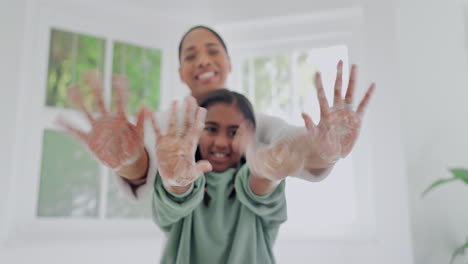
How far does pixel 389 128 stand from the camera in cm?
133

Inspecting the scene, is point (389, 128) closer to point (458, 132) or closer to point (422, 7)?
point (458, 132)

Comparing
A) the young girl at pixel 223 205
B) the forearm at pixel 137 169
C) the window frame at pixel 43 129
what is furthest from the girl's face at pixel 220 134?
the window frame at pixel 43 129

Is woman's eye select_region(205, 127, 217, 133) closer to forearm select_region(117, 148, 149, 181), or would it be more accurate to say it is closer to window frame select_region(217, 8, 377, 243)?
forearm select_region(117, 148, 149, 181)

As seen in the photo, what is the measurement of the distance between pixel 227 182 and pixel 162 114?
0.58 ft

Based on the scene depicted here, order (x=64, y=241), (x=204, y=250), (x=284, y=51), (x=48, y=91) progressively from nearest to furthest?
1. (x=204, y=250)
2. (x=64, y=241)
3. (x=48, y=91)
4. (x=284, y=51)

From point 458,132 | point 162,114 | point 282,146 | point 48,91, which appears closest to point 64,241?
point 48,91

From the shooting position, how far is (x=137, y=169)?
0.70 m

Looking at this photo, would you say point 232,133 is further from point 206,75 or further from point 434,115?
point 434,115

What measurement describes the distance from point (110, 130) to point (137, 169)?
0.10 m

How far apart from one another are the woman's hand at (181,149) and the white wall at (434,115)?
0.91 meters

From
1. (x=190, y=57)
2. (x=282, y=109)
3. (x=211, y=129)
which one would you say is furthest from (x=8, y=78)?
(x=282, y=109)

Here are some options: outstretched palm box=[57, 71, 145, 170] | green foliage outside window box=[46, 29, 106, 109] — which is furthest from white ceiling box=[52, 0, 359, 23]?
outstretched palm box=[57, 71, 145, 170]

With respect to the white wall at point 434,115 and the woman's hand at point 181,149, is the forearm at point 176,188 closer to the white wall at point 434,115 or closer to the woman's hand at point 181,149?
the woman's hand at point 181,149

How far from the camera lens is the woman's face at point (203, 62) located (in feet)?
2.82
